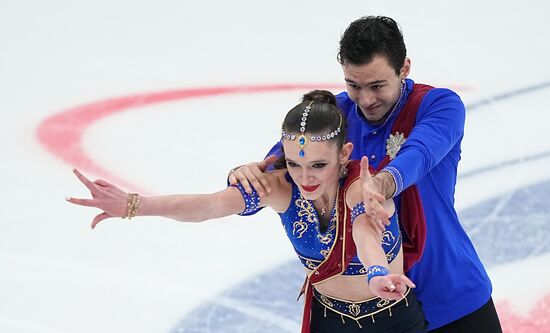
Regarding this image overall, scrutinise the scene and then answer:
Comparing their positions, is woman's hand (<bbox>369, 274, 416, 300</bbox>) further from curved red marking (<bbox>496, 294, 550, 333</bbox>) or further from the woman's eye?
curved red marking (<bbox>496, 294, 550, 333</bbox>)

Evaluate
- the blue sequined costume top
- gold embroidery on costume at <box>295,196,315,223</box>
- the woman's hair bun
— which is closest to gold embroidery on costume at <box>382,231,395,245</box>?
the blue sequined costume top

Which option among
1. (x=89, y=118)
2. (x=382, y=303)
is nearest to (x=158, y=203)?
(x=382, y=303)

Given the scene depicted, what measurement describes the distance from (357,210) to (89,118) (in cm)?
353

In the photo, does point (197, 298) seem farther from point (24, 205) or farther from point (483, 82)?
point (483, 82)

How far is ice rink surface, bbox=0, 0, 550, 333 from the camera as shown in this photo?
435cm

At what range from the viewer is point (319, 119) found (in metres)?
2.76

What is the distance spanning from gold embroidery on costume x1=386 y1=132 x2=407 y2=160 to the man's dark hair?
8.2 inches

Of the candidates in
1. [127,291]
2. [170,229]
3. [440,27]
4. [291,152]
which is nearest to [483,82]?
[440,27]

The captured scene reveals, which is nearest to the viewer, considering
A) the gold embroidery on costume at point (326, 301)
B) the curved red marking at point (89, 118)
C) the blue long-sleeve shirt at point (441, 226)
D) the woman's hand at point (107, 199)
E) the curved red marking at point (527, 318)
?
the woman's hand at point (107, 199)

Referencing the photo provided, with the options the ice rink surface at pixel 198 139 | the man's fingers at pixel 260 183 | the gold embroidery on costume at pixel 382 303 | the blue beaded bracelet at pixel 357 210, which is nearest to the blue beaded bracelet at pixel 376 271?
the blue beaded bracelet at pixel 357 210

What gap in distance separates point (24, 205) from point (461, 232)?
104 inches

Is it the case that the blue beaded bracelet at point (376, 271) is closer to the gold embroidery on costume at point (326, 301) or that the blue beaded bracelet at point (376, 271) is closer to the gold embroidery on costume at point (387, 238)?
the gold embroidery on costume at point (387, 238)

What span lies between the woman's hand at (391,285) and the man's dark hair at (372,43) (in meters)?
0.86

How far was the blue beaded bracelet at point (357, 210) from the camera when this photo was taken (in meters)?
2.71
